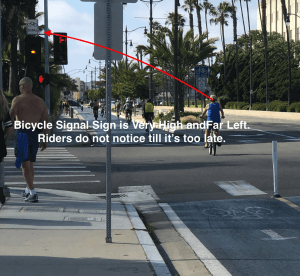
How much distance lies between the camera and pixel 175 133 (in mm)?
28438

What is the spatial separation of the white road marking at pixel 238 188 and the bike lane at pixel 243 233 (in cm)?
76

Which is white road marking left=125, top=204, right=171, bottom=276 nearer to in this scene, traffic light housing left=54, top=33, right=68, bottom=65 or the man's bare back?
the man's bare back

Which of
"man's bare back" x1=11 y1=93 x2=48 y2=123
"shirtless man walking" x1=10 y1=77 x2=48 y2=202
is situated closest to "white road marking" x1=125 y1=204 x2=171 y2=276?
"shirtless man walking" x1=10 y1=77 x2=48 y2=202

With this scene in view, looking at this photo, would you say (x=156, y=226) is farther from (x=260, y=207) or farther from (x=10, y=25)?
(x=10, y=25)

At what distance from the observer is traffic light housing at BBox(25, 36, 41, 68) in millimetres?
16688

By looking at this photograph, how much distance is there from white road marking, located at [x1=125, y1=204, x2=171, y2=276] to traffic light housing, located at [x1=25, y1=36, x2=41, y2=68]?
1023 centimetres

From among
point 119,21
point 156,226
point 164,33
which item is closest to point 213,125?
point 156,226

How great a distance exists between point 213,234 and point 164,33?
35.9 meters

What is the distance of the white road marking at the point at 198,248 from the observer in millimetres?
5426

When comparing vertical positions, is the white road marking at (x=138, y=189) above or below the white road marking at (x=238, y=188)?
below

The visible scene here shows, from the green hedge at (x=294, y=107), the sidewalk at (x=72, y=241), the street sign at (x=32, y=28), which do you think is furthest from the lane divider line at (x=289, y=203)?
the green hedge at (x=294, y=107)

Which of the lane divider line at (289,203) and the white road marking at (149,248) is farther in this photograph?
the lane divider line at (289,203)

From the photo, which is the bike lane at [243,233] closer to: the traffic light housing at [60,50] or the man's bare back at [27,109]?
the man's bare back at [27,109]

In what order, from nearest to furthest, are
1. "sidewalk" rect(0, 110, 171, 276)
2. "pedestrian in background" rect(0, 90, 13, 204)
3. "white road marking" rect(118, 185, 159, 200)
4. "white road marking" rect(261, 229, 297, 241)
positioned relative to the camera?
1. "sidewalk" rect(0, 110, 171, 276)
2. "white road marking" rect(261, 229, 297, 241)
3. "pedestrian in background" rect(0, 90, 13, 204)
4. "white road marking" rect(118, 185, 159, 200)
